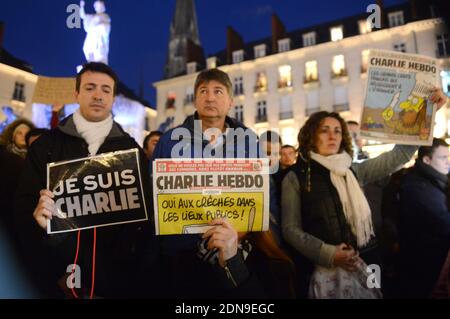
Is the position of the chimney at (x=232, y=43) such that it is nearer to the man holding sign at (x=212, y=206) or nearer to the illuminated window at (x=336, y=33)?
the illuminated window at (x=336, y=33)

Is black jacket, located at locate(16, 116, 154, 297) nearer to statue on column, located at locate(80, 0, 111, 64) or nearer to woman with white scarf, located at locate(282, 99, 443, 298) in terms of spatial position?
woman with white scarf, located at locate(282, 99, 443, 298)

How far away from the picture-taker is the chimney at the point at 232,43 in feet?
74.8

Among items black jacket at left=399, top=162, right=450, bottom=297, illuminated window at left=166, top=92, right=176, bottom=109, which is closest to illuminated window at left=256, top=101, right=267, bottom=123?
illuminated window at left=166, top=92, right=176, bottom=109

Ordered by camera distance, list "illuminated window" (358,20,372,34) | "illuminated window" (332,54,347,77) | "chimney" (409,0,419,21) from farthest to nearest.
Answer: "illuminated window" (332,54,347,77)
"illuminated window" (358,20,372,34)
"chimney" (409,0,419,21)

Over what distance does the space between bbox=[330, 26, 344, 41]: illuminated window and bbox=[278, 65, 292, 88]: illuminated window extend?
3.16 meters

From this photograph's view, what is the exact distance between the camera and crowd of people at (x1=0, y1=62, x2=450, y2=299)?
244 centimetres

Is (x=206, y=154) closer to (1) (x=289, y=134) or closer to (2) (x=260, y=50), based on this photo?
(1) (x=289, y=134)

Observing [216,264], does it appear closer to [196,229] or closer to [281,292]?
[196,229]

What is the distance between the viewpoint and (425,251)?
3.04 meters

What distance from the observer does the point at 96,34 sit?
720cm

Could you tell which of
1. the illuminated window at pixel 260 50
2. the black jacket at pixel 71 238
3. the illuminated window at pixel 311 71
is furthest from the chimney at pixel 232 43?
the black jacket at pixel 71 238

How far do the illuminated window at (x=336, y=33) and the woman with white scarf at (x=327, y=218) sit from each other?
2001 cm

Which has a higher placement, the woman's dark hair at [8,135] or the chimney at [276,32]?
the chimney at [276,32]
